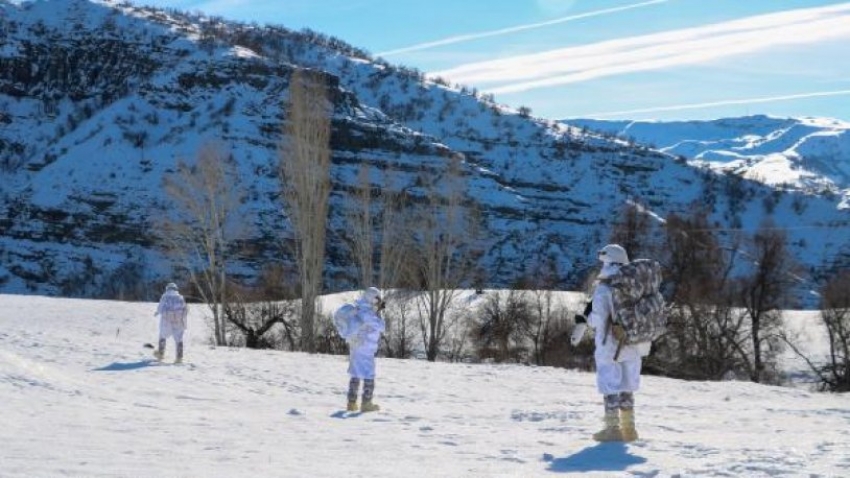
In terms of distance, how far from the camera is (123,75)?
568 feet

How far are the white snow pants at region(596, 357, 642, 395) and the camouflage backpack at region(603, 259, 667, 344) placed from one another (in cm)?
33

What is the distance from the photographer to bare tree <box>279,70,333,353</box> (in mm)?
34562

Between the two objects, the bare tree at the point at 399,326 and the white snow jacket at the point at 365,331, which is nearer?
Answer: the white snow jacket at the point at 365,331

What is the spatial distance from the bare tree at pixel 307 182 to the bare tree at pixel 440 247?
7.56m

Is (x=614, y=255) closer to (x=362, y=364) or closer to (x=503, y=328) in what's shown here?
(x=362, y=364)

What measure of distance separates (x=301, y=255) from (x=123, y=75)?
150472 mm

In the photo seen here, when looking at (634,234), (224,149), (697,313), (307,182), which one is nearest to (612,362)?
(307,182)

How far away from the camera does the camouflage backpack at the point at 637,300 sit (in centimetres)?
955

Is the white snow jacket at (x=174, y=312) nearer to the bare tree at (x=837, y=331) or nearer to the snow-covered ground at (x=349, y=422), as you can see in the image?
the snow-covered ground at (x=349, y=422)

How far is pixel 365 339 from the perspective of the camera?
1383 cm

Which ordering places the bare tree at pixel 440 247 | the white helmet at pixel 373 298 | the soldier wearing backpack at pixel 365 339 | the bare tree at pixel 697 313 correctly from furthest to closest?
1. the bare tree at pixel 440 247
2. the bare tree at pixel 697 313
3. the white helmet at pixel 373 298
4. the soldier wearing backpack at pixel 365 339

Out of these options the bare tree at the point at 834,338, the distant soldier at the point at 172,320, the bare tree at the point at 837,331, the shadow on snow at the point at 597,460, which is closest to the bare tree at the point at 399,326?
the bare tree at the point at 834,338

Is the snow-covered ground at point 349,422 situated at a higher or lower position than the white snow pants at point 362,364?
lower

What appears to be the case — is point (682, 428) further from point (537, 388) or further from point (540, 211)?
point (540, 211)
